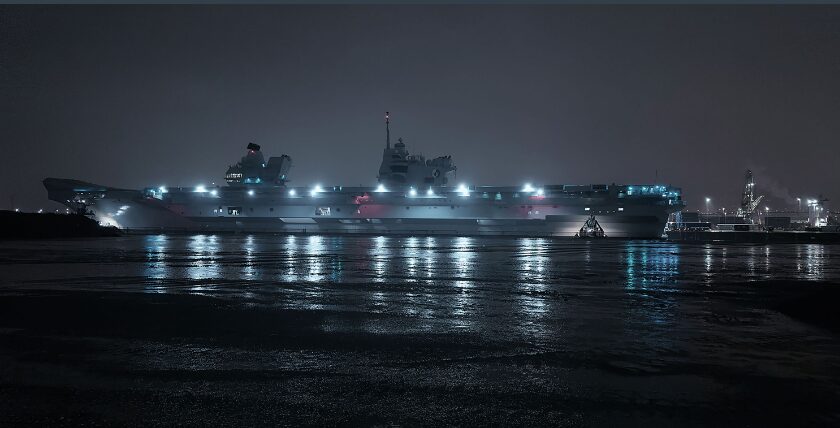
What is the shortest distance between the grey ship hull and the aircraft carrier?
0.11 m

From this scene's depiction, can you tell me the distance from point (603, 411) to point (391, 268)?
1404 cm

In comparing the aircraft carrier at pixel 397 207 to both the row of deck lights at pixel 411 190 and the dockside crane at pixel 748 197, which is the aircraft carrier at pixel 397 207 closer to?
the row of deck lights at pixel 411 190

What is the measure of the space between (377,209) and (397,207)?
7.59 ft

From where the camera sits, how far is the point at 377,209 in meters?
65.7

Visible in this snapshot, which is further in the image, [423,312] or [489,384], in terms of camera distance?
[423,312]

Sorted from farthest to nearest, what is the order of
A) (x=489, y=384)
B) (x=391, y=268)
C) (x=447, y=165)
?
(x=447, y=165), (x=391, y=268), (x=489, y=384)

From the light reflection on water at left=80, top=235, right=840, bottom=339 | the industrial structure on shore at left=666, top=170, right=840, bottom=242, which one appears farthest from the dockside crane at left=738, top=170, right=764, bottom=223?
the light reflection on water at left=80, top=235, right=840, bottom=339

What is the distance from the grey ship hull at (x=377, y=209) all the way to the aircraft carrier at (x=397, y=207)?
0.11m

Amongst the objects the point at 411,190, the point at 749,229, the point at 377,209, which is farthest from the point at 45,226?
the point at 749,229

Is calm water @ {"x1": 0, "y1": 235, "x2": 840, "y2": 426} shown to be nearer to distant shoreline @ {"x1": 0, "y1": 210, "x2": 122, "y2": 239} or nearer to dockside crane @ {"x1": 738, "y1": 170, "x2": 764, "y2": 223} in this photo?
distant shoreline @ {"x1": 0, "y1": 210, "x2": 122, "y2": 239}

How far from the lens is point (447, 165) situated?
77375 millimetres

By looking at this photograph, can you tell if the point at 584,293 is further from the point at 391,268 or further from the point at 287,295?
the point at 391,268

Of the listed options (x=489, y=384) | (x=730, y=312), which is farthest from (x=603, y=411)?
(x=730, y=312)

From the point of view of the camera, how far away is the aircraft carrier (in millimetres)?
59562
